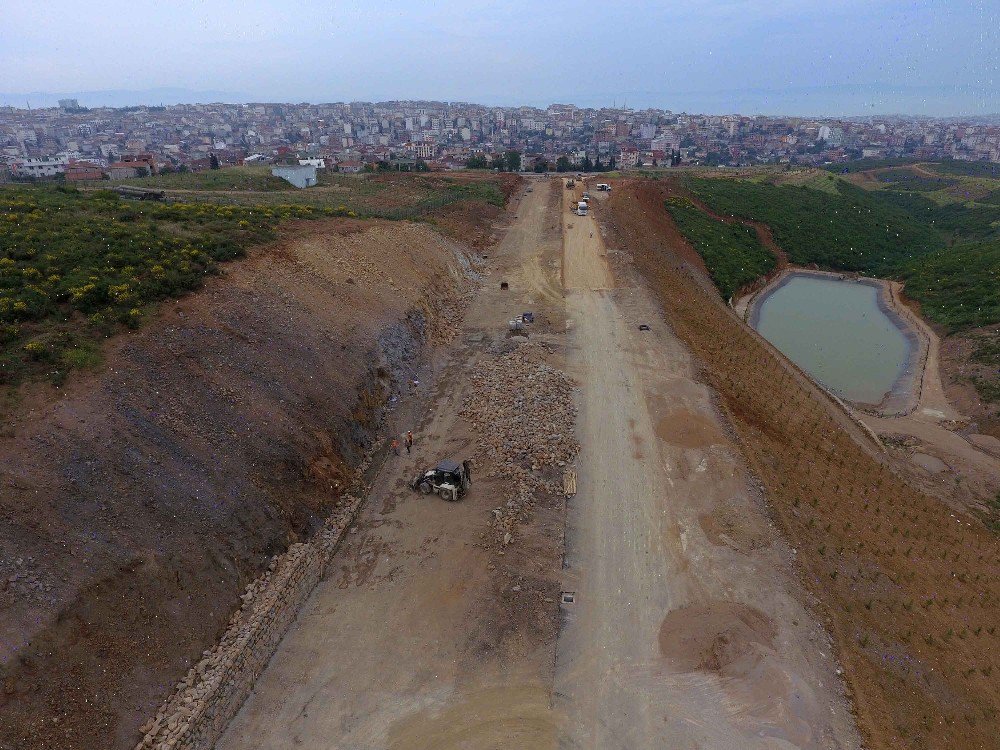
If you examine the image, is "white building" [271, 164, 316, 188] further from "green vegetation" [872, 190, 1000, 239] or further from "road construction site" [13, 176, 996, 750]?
"green vegetation" [872, 190, 1000, 239]

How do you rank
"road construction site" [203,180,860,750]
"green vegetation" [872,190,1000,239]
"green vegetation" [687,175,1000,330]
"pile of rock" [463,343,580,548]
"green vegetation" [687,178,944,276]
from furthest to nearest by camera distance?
1. "green vegetation" [872,190,1000,239]
2. "green vegetation" [687,178,944,276]
3. "green vegetation" [687,175,1000,330]
4. "pile of rock" [463,343,580,548]
5. "road construction site" [203,180,860,750]

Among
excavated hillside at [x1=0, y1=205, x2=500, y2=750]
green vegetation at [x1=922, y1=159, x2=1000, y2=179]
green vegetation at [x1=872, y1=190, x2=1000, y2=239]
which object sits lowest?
excavated hillside at [x1=0, y1=205, x2=500, y2=750]

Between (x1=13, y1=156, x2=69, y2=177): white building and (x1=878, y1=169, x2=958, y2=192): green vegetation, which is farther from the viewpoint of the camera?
(x1=13, y1=156, x2=69, y2=177): white building

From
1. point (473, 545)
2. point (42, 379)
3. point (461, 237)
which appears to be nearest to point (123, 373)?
point (42, 379)

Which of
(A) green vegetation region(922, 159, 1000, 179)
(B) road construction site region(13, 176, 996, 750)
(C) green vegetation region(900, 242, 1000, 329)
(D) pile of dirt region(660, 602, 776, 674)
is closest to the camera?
(B) road construction site region(13, 176, 996, 750)

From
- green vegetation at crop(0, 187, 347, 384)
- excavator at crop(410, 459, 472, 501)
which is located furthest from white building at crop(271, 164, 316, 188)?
excavator at crop(410, 459, 472, 501)

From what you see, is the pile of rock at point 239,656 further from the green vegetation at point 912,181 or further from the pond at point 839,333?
the green vegetation at point 912,181

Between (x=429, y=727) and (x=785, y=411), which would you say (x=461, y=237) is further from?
(x=429, y=727)
